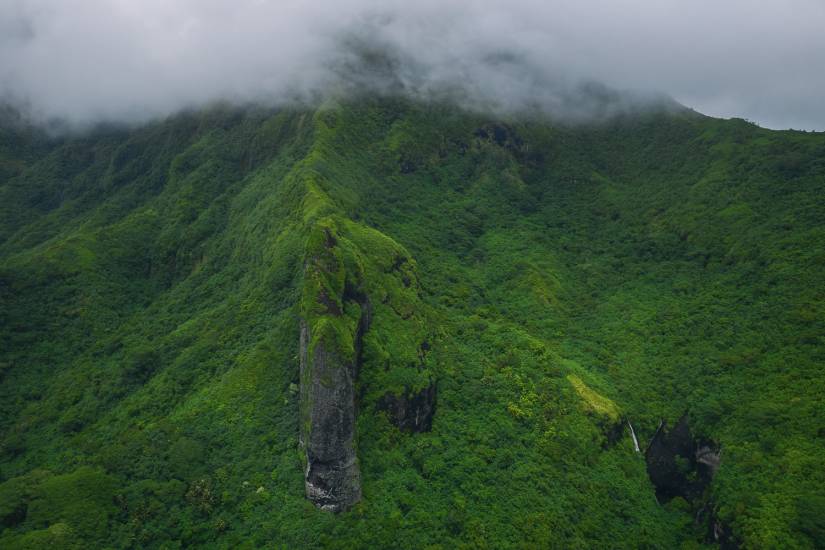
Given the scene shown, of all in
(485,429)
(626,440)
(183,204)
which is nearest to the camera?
(485,429)

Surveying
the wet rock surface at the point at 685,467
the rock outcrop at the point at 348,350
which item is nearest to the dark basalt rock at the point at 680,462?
the wet rock surface at the point at 685,467

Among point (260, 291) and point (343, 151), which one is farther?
point (343, 151)

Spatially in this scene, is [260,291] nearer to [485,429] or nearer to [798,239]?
[485,429]

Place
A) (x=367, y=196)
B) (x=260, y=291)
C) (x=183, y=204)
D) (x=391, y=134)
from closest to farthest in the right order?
(x=260, y=291) < (x=367, y=196) < (x=183, y=204) < (x=391, y=134)

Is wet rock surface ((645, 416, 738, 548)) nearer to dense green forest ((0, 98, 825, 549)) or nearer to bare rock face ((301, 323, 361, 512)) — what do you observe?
dense green forest ((0, 98, 825, 549))

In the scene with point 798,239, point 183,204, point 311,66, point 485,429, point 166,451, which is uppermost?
point 311,66

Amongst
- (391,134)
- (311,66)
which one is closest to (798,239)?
(391,134)

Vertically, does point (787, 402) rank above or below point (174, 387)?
above

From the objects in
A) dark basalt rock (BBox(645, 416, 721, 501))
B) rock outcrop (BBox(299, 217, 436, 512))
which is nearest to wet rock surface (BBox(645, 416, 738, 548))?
dark basalt rock (BBox(645, 416, 721, 501))
